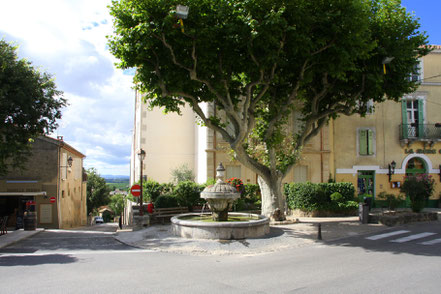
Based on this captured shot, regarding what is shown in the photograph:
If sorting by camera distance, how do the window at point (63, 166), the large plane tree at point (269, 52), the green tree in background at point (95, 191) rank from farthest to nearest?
the green tree in background at point (95, 191) < the window at point (63, 166) < the large plane tree at point (269, 52)

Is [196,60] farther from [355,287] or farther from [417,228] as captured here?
[417,228]

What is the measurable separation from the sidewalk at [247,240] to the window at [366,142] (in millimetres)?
9948

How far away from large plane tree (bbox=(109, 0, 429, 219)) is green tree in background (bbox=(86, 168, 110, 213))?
35.8 meters

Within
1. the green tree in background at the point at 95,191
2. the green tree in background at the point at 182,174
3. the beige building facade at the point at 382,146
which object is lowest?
the green tree in background at the point at 95,191

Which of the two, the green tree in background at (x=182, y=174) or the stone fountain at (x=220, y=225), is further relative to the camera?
the green tree in background at (x=182, y=174)

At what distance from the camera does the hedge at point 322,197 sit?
2000 centimetres

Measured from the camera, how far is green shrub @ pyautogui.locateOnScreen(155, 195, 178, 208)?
17231 millimetres

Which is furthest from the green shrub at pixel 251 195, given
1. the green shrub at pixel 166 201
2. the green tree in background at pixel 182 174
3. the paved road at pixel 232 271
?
the paved road at pixel 232 271

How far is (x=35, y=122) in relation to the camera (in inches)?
616

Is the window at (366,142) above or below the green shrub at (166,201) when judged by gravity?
above

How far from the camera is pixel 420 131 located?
24.5 m

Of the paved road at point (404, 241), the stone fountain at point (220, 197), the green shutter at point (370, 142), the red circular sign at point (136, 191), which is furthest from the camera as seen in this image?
the green shutter at point (370, 142)

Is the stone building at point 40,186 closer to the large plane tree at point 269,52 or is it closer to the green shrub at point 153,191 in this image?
the green shrub at point 153,191

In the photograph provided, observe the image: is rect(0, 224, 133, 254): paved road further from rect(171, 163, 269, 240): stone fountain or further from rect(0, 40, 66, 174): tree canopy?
rect(0, 40, 66, 174): tree canopy
